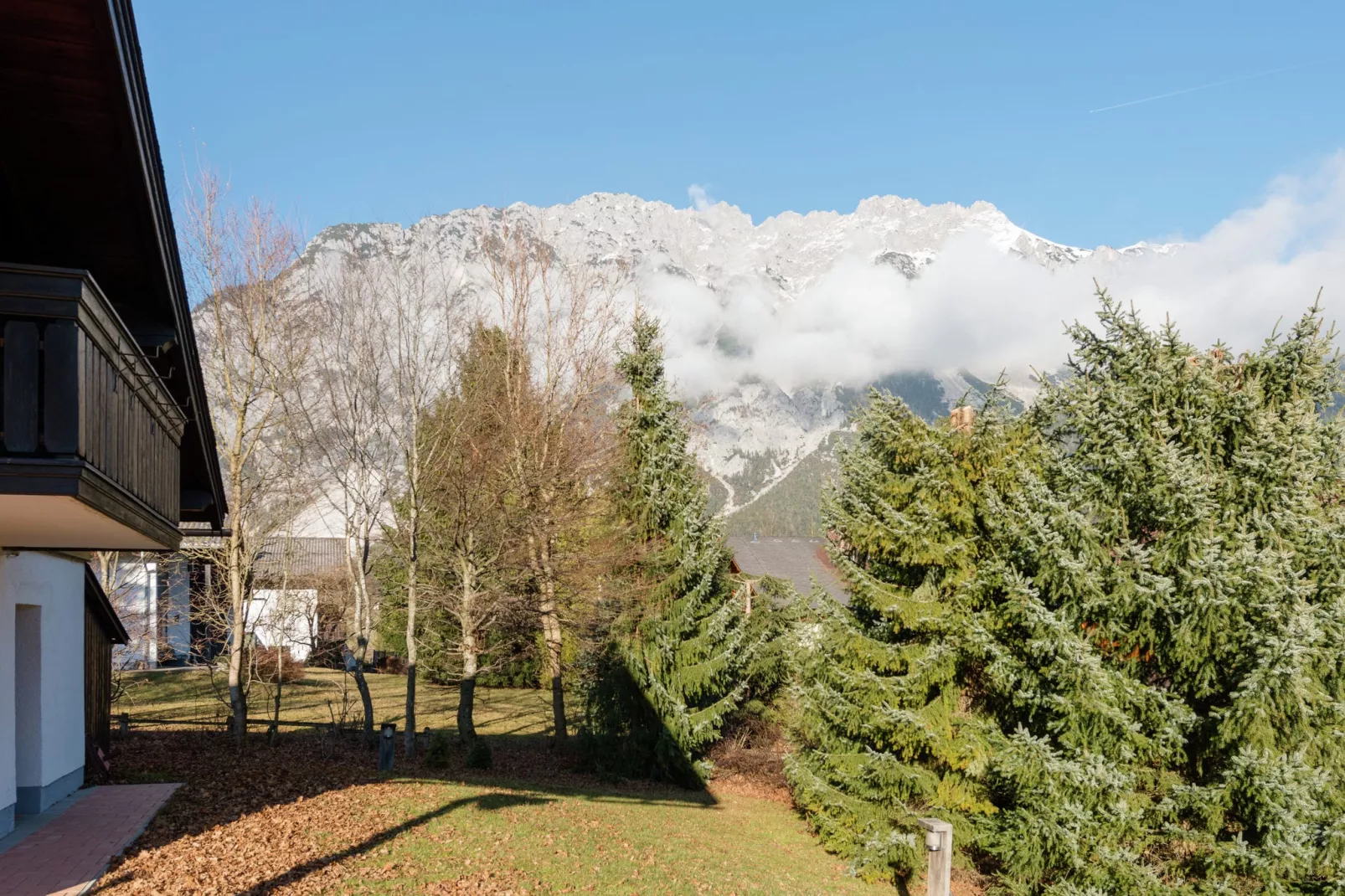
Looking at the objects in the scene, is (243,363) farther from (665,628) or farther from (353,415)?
(665,628)

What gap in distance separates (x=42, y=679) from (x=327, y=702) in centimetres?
1333

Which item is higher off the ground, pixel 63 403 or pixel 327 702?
pixel 63 403

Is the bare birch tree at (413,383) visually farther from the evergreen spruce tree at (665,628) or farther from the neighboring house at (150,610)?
the evergreen spruce tree at (665,628)

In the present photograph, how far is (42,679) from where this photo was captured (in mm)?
10703

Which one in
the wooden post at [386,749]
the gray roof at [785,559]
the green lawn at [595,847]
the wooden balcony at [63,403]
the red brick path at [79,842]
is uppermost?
the wooden balcony at [63,403]

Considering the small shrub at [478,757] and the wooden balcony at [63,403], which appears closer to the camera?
the wooden balcony at [63,403]

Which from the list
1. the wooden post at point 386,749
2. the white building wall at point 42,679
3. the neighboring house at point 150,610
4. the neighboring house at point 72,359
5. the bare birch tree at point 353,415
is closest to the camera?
the neighboring house at point 72,359

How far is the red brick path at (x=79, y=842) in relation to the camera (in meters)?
7.65

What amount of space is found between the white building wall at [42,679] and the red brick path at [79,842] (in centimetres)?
48

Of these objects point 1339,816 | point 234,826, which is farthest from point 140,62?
point 1339,816

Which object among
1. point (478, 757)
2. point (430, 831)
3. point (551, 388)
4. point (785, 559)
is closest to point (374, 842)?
point (430, 831)

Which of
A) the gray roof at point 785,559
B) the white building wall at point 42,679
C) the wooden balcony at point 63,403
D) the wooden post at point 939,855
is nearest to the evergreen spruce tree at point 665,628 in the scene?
the wooden post at point 939,855

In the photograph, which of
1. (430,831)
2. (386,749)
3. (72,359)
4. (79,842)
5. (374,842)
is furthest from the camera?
(386,749)

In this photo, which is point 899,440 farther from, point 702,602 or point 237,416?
point 237,416
